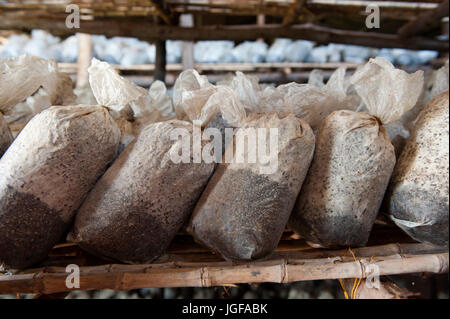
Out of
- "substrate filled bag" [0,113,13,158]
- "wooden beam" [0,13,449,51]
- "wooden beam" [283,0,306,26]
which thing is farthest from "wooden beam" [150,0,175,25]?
"substrate filled bag" [0,113,13,158]

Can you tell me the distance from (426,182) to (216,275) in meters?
0.67

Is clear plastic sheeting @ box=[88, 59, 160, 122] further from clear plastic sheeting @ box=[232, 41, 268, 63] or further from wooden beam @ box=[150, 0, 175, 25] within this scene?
clear plastic sheeting @ box=[232, 41, 268, 63]

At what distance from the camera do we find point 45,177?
85cm

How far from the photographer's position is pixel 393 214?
1.01 meters

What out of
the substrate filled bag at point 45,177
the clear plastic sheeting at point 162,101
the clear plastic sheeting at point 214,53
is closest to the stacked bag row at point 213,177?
the substrate filled bag at point 45,177

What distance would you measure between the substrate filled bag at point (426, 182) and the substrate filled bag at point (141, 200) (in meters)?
0.63

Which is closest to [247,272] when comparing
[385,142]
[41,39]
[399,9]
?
[385,142]

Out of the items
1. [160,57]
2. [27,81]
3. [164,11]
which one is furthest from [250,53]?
[27,81]

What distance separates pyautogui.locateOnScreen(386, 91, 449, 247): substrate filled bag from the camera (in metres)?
0.89

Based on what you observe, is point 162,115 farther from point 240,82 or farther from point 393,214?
point 393,214

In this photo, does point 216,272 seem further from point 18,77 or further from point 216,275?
point 18,77

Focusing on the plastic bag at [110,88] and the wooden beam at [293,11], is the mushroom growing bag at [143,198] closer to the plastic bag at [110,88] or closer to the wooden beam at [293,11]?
the plastic bag at [110,88]

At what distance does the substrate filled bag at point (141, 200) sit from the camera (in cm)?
89

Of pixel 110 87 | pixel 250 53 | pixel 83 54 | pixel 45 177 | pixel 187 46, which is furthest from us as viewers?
pixel 250 53
